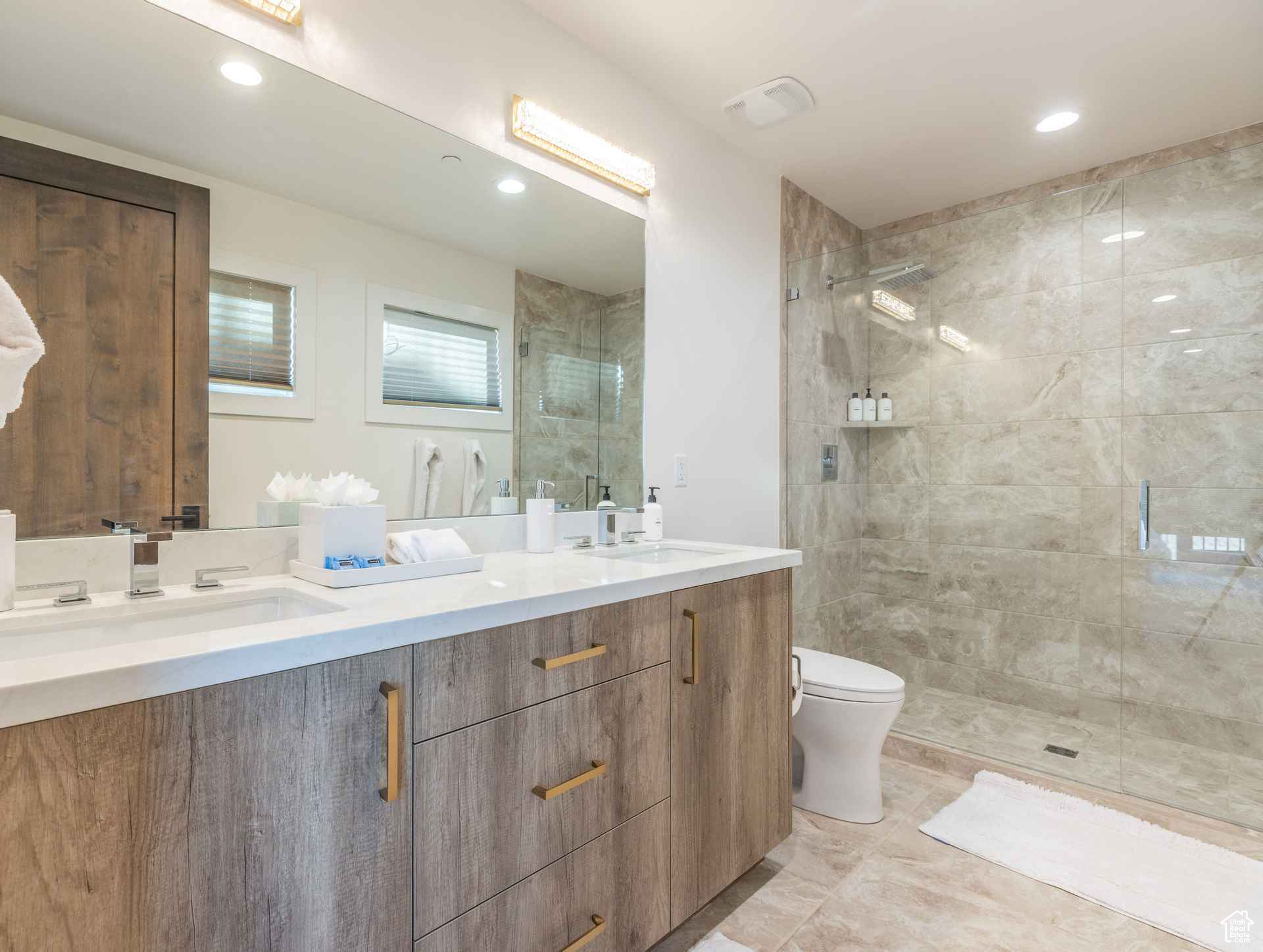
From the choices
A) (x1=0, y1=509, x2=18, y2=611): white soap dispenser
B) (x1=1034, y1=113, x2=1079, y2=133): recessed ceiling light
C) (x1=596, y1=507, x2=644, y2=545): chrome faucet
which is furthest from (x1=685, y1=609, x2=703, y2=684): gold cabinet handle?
(x1=1034, y1=113, x2=1079, y2=133): recessed ceiling light

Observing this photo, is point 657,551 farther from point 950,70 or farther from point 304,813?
point 950,70

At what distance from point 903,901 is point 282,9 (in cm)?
253

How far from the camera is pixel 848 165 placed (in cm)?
276

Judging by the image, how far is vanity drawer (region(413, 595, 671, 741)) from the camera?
975mm

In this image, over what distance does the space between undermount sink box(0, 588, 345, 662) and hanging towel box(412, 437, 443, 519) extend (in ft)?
1.46

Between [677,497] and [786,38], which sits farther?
[677,497]

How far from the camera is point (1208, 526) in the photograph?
218cm

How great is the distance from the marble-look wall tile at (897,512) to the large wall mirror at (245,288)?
1.99 m

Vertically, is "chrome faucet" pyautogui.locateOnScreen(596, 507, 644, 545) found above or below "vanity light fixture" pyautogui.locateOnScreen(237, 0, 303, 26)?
below

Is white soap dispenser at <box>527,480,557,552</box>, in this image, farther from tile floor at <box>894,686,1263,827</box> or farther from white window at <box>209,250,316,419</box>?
tile floor at <box>894,686,1263,827</box>

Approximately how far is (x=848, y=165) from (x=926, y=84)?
570 mm

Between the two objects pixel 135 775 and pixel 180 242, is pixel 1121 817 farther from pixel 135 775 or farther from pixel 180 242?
pixel 180 242

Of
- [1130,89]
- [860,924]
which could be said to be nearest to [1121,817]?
→ [860,924]

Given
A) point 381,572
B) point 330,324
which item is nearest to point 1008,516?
point 381,572
